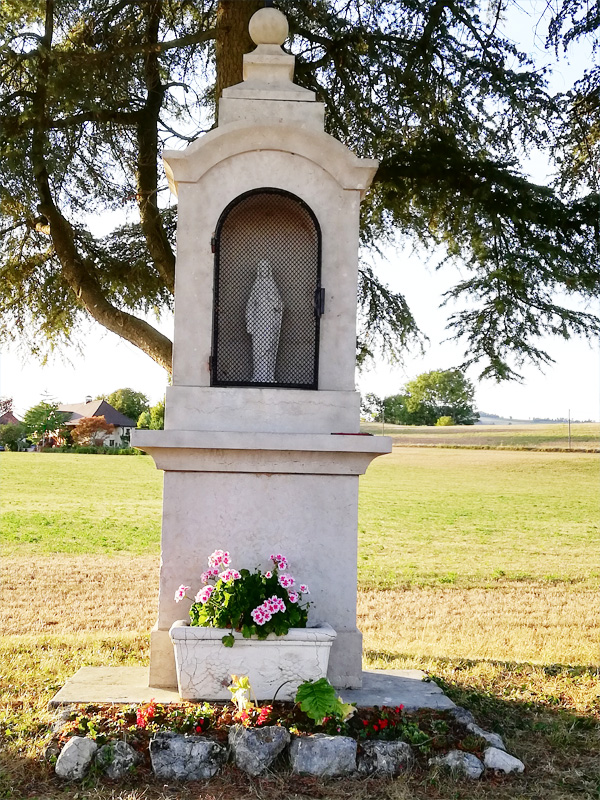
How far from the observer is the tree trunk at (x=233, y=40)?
303 inches

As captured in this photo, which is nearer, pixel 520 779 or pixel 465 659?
pixel 520 779

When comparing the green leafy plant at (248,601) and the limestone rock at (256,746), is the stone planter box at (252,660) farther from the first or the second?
the limestone rock at (256,746)

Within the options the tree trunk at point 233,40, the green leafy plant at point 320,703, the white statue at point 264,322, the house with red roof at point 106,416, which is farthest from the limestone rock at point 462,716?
the house with red roof at point 106,416

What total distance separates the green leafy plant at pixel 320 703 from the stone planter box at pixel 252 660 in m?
0.20

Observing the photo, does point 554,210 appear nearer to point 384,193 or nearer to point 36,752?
point 384,193

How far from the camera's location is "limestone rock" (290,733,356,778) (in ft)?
14.9

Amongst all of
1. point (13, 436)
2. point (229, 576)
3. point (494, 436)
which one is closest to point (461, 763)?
point (229, 576)

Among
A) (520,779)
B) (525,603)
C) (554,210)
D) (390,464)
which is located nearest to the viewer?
(520,779)

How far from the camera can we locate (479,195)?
24.3ft

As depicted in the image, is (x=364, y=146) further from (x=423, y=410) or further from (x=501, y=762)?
(x=423, y=410)

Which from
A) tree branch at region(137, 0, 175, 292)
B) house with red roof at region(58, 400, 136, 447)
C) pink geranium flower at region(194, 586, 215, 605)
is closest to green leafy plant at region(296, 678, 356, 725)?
pink geranium flower at region(194, 586, 215, 605)

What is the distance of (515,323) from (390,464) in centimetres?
3272

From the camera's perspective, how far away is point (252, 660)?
5098 mm

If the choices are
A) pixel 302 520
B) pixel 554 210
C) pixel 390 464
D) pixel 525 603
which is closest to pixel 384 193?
pixel 554 210
